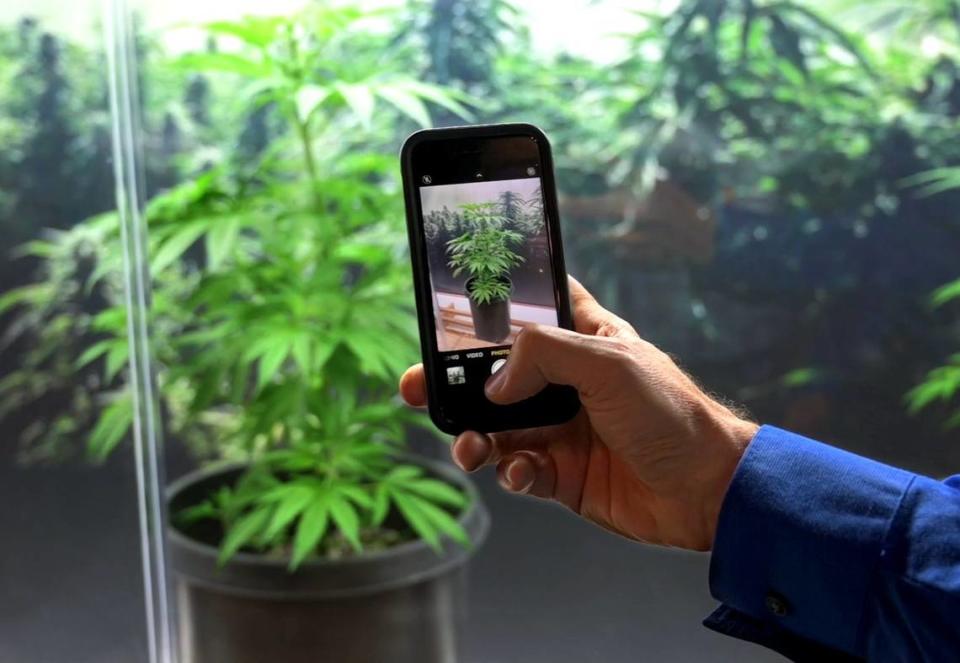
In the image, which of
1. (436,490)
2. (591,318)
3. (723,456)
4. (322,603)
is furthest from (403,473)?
(723,456)

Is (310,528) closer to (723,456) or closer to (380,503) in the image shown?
(380,503)

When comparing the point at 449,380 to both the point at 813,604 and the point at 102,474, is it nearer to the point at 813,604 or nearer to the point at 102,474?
the point at 813,604

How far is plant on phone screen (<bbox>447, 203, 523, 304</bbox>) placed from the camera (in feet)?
2.33

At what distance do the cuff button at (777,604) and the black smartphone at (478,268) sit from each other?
19 cm

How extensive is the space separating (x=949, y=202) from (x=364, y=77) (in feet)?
2.64

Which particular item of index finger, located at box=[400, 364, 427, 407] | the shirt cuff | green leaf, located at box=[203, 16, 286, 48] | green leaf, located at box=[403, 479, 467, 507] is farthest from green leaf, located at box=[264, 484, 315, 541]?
the shirt cuff

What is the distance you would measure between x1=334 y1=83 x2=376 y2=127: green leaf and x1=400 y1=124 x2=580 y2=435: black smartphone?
331mm

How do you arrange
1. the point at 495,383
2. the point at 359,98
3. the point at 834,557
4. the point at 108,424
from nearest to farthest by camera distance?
the point at 834,557
the point at 495,383
the point at 359,98
the point at 108,424

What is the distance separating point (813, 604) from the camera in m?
0.57

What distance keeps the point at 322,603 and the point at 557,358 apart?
61 centimetres

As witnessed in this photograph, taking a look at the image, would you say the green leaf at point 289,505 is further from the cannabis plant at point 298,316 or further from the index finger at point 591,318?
the index finger at point 591,318

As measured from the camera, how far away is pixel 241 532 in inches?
44.0

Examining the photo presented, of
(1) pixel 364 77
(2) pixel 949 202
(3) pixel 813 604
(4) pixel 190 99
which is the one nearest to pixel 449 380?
(3) pixel 813 604

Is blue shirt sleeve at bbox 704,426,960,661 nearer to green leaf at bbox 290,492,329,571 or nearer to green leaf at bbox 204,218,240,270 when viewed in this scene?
green leaf at bbox 290,492,329,571
